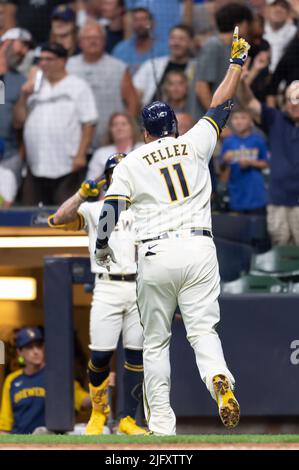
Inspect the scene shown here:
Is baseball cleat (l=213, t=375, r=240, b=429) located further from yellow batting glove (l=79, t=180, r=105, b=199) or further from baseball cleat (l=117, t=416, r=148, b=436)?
yellow batting glove (l=79, t=180, r=105, b=199)

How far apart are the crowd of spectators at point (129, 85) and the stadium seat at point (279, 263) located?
0.21 meters

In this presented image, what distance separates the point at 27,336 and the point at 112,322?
143 cm

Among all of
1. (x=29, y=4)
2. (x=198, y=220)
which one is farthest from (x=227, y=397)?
(x=29, y=4)

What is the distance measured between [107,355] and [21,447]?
7.49 ft

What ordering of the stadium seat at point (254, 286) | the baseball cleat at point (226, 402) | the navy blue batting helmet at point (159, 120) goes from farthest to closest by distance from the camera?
the stadium seat at point (254, 286)
the navy blue batting helmet at point (159, 120)
the baseball cleat at point (226, 402)

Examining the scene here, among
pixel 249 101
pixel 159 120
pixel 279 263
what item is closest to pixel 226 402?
pixel 159 120

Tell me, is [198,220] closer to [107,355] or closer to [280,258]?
[107,355]

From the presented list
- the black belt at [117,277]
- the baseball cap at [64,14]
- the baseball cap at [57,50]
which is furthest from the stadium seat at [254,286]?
the baseball cap at [64,14]

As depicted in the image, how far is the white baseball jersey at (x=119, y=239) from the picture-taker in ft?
24.8

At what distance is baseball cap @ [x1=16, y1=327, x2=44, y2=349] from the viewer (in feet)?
28.8

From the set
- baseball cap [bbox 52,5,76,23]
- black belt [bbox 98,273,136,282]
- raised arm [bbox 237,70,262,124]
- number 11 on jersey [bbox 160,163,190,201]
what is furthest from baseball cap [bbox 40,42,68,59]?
number 11 on jersey [bbox 160,163,190,201]

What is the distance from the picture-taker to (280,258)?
8.57m

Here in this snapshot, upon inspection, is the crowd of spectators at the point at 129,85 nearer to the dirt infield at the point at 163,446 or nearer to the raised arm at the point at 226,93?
the raised arm at the point at 226,93

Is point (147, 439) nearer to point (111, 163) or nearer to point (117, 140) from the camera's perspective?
point (111, 163)
